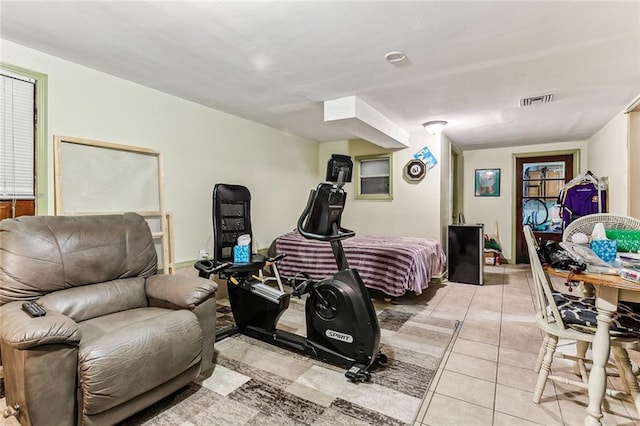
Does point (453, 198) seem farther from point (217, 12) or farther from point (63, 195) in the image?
point (63, 195)

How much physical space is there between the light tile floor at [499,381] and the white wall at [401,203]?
1639mm

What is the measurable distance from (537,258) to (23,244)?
308cm

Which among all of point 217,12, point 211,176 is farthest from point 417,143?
point 217,12

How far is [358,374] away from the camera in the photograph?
6.97 ft

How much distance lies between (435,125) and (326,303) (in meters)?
3.13

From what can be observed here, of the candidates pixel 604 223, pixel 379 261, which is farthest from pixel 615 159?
pixel 379 261

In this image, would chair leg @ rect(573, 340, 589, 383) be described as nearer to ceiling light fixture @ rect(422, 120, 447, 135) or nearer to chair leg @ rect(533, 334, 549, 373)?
chair leg @ rect(533, 334, 549, 373)

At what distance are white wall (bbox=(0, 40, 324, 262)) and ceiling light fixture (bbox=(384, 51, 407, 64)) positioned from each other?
2.33 m

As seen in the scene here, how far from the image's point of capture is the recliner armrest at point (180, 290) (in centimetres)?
209

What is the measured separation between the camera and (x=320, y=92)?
324cm

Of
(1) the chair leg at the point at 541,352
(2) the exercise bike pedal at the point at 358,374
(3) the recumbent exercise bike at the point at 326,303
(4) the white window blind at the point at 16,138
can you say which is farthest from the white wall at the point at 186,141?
(1) the chair leg at the point at 541,352

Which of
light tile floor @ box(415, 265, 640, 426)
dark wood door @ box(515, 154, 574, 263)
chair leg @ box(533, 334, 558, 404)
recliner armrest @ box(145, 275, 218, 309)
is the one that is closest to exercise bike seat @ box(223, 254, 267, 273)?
recliner armrest @ box(145, 275, 218, 309)

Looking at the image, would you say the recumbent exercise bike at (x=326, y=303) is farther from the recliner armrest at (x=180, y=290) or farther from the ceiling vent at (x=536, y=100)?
the ceiling vent at (x=536, y=100)

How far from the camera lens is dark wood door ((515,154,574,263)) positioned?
6.03 meters
